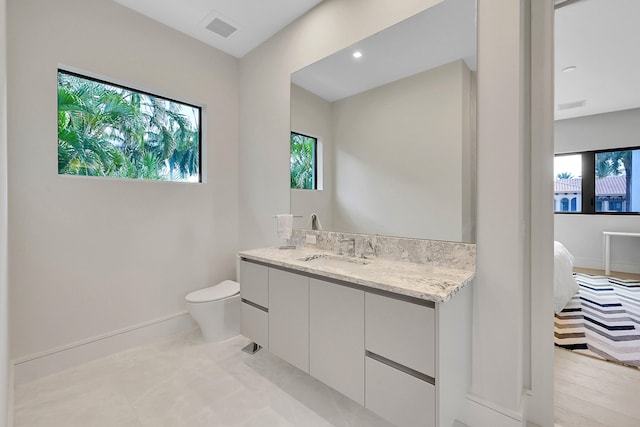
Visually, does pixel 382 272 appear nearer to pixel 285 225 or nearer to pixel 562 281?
pixel 285 225

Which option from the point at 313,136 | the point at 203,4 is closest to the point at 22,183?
the point at 203,4

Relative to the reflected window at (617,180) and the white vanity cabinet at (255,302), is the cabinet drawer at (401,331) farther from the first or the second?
the reflected window at (617,180)

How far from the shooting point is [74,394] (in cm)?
172

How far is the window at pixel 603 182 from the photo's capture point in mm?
4422

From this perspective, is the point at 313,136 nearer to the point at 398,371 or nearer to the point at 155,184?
the point at 155,184

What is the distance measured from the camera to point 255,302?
2.04 m

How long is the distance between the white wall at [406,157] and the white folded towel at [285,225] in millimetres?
422

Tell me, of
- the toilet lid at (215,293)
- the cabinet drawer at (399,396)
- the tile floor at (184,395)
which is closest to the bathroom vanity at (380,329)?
the cabinet drawer at (399,396)

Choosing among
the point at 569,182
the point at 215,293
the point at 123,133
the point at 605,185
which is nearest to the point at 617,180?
the point at 605,185

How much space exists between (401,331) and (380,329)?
108 millimetres

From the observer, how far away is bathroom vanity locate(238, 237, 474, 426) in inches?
46.3

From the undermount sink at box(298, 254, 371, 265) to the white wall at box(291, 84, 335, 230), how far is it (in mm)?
292

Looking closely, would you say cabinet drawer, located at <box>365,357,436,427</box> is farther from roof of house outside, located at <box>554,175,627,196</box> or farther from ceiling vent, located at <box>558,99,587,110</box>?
ceiling vent, located at <box>558,99,587,110</box>

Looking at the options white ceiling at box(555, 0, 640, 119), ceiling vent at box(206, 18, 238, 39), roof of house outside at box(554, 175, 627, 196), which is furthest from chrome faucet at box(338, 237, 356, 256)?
roof of house outside at box(554, 175, 627, 196)
